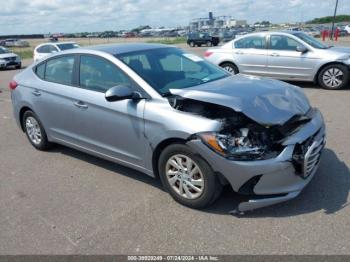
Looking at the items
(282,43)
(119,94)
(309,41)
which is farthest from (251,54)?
(119,94)

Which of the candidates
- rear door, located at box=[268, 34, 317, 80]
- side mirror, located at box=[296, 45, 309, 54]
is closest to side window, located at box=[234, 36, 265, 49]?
rear door, located at box=[268, 34, 317, 80]

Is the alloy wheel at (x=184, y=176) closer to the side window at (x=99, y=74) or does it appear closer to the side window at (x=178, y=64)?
the side window at (x=99, y=74)

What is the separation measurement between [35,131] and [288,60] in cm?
704

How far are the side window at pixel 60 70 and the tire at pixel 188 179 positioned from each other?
1937 mm

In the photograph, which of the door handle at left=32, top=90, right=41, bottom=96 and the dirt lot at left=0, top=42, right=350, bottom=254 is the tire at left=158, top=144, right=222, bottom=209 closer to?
the dirt lot at left=0, top=42, right=350, bottom=254

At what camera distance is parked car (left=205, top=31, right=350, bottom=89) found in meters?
9.60

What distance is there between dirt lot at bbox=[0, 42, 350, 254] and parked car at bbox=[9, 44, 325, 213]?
24 cm

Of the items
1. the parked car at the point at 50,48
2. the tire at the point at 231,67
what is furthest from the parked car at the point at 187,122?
the parked car at the point at 50,48

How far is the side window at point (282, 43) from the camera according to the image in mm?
10069

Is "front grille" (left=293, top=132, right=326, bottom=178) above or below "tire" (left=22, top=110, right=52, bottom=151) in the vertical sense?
above

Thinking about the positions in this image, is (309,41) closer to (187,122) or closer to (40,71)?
(40,71)

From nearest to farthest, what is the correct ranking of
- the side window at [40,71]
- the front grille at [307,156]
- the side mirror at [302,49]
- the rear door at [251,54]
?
1. the front grille at [307,156]
2. the side window at [40,71]
3. the side mirror at [302,49]
4. the rear door at [251,54]

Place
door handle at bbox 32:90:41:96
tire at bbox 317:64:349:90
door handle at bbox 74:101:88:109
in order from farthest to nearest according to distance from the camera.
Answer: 1. tire at bbox 317:64:349:90
2. door handle at bbox 32:90:41:96
3. door handle at bbox 74:101:88:109

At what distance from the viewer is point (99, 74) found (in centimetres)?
457
